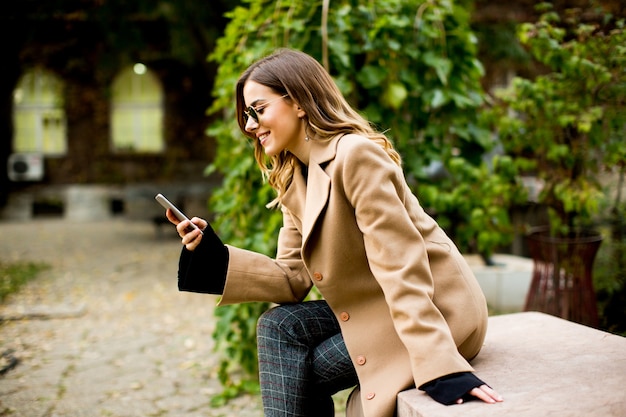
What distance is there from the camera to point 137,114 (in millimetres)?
13648

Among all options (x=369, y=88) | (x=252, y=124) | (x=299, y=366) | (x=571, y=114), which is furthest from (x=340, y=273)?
(x=571, y=114)

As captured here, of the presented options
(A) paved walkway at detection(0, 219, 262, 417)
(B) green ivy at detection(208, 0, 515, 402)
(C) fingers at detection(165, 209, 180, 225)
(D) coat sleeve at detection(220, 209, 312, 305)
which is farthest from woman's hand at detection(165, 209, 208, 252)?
(A) paved walkway at detection(0, 219, 262, 417)

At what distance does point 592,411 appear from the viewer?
1.54 m

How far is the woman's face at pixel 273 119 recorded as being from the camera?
6.43 feet

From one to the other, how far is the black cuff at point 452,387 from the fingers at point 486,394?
0.01 m

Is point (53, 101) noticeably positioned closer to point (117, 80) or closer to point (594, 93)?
point (117, 80)

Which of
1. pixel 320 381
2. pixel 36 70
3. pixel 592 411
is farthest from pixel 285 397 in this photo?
pixel 36 70

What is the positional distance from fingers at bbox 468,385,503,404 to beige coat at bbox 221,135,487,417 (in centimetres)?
6

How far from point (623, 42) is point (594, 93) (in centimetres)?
38

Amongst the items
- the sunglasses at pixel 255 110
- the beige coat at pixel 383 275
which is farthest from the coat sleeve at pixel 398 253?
the sunglasses at pixel 255 110

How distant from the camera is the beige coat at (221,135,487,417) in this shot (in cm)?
163

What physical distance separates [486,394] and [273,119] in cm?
103

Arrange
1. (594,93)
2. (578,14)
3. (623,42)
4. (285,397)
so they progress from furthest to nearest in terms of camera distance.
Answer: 1. (578,14)
2. (594,93)
3. (623,42)
4. (285,397)

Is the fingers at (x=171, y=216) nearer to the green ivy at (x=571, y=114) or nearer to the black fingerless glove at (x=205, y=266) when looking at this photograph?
the black fingerless glove at (x=205, y=266)
